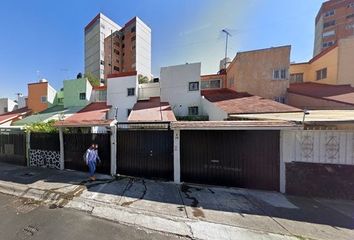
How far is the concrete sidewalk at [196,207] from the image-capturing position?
481 centimetres

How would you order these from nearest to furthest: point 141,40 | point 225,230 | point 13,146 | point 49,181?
1. point 225,230
2. point 49,181
3. point 13,146
4. point 141,40

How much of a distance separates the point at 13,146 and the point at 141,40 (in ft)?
178

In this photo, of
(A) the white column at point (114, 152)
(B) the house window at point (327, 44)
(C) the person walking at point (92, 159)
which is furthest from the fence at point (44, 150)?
(B) the house window at point (327, 44)

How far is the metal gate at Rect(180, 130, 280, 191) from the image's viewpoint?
291 inches

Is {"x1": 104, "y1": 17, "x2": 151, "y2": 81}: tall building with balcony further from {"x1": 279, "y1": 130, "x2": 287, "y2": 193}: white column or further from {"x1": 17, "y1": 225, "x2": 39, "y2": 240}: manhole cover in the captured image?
{"x1": 17, "y1": 225, "x2": 39, "y2": 240}: manhole cover

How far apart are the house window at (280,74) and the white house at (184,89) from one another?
21.7 feet

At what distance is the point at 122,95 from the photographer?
61.2 ft

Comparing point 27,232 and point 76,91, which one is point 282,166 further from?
point 76,91

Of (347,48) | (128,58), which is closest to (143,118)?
(347,48)

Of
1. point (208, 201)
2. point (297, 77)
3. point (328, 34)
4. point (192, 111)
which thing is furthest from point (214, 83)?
point (328, 34)

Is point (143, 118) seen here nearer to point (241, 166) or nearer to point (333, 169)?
point (241, 166)

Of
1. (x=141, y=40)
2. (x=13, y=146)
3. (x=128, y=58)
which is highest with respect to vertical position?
(x=141, y=40)

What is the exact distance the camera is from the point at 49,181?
27.0 feet

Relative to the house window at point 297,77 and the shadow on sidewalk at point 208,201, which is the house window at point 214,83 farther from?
the shadow on sidewalk at point 208,201
